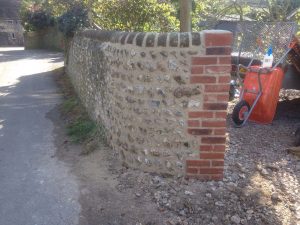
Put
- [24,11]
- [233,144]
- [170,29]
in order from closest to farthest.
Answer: [233,144], [170,29], [24,11]

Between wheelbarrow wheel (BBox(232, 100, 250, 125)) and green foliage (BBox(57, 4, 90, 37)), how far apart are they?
6.88 metres

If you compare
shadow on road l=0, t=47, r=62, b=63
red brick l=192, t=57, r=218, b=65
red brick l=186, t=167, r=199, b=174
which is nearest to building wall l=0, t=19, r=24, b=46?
shadow on road l=0, t=47, r=62, b=63

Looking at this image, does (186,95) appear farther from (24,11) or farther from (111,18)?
(24,11)

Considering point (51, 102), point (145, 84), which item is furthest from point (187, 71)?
point (51, 102)

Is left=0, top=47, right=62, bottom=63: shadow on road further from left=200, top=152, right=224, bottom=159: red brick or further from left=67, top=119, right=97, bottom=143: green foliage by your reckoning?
left=200, top=152, right=224, bottom=159: red brick

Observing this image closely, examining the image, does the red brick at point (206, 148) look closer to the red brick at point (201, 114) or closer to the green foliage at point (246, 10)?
the red brick at point (201, 114)

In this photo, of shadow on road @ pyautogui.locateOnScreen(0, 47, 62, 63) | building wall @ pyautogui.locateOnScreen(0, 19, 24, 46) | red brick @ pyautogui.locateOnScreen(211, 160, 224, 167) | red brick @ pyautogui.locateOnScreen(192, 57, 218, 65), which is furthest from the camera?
building wall @ pyautogui.locateOnScreen(0, 19, 24, 46)

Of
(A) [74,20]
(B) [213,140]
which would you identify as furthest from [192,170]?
(A) [74,20]

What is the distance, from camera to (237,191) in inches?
153

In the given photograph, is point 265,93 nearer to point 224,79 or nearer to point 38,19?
point 224,79

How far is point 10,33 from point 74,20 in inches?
1392

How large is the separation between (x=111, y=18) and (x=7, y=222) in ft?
23.4

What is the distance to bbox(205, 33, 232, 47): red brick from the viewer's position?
11.8 feet

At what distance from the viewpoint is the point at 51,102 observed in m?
8.90
